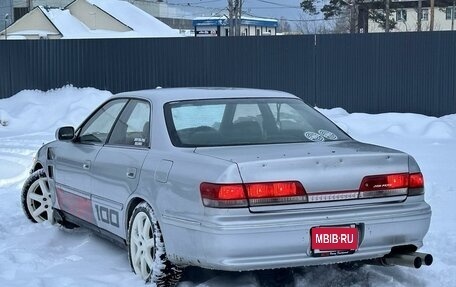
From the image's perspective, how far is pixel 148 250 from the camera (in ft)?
16.5

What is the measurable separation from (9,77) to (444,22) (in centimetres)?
5864

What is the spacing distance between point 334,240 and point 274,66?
45.1ft

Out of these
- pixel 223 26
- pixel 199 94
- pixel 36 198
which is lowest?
pixel 36 198

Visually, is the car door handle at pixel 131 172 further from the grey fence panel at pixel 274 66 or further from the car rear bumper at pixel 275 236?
the grey fence panel at pixel 274 66

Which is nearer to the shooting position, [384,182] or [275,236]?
[275,236]

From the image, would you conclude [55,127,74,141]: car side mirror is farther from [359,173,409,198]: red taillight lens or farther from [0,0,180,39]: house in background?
[0,0,180,39]: house in background

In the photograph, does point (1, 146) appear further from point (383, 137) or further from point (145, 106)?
point (145, 106)

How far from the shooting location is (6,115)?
57.2ft

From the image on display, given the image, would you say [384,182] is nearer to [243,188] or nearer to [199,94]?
[243,188]

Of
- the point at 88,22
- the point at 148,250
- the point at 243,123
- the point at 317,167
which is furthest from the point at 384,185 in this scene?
the point at 88,22

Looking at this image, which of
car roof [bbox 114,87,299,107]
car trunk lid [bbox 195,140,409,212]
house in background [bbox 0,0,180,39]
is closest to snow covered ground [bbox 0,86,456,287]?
car trunk lid [bbox 195,140,409,212]

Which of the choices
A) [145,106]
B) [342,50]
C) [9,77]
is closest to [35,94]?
[9,77]

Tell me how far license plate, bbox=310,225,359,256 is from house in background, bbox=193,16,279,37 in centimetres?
3590

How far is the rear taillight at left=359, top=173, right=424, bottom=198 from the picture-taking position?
4594mm
